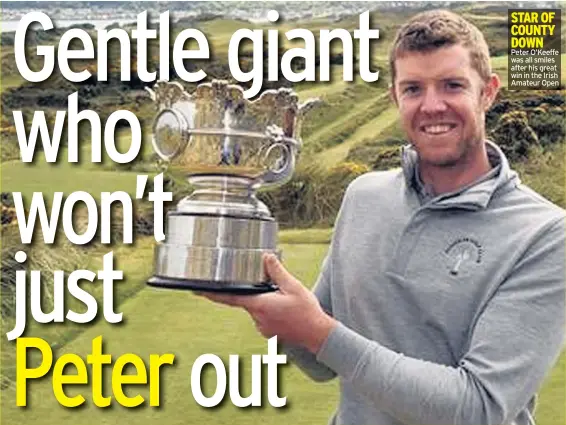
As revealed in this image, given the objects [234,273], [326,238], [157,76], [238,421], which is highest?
[157,76]

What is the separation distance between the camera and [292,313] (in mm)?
1117

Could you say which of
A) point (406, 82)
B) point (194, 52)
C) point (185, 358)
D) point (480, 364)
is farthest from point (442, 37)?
point (185, 358)

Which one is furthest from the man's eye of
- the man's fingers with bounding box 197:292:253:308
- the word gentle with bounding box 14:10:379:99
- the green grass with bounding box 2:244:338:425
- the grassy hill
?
the green grass with bounding box 2:244:338:425

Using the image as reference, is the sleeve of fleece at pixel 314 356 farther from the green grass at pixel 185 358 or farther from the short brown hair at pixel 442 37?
the green grass at pixel 185 358

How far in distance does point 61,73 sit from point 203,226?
1.24 meters

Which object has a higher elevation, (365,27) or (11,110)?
(365,27)

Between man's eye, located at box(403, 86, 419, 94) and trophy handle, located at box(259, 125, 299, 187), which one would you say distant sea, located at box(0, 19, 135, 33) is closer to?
trophy handle, located at box(259, 125, 299, 187)

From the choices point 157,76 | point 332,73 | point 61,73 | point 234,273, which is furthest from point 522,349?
point 61,73

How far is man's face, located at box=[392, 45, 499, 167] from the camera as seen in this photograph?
3.86 feet

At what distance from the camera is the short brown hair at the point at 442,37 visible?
46.1 inches

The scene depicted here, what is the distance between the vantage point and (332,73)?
219cm

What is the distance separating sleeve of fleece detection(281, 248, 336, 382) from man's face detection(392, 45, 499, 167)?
21 cm

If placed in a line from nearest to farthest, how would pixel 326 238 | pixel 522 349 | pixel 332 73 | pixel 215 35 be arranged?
pixel 522 349
pixel 332 73
pixel 215 35
pixel 326 238

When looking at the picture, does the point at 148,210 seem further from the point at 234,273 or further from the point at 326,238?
the point at 234,273
